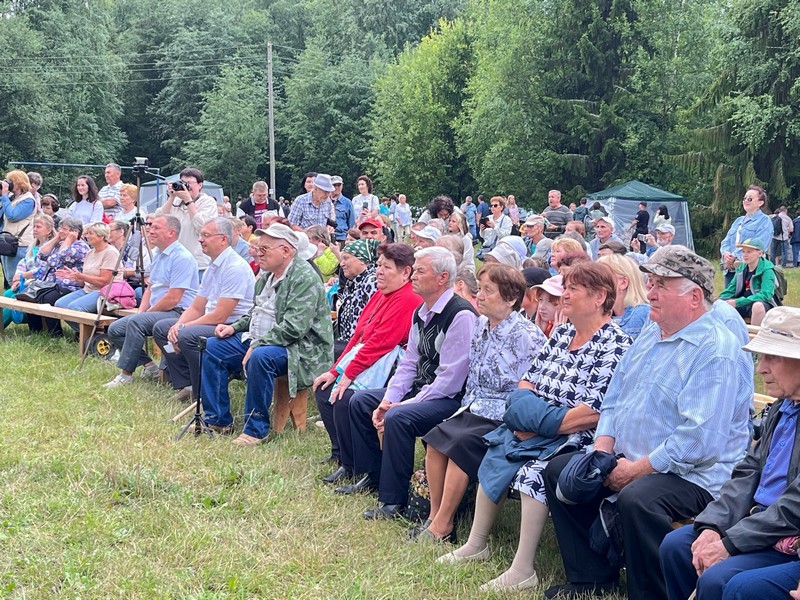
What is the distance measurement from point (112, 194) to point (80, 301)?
2.65m

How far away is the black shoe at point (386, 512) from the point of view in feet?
15.7

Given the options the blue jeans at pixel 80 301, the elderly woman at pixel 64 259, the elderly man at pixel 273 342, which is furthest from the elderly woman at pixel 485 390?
the elderly woman at pixel 64 259

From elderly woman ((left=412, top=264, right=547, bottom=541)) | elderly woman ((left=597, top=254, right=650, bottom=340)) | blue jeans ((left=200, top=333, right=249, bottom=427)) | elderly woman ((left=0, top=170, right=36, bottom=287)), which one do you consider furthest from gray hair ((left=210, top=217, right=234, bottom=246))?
elderly woman ((left=0, top=170, right=36, bottom=287))

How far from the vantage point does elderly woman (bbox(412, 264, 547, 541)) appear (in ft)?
14.5

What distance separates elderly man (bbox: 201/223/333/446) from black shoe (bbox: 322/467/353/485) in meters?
0.86

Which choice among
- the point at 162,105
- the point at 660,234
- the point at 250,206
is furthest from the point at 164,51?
the point at 660,234

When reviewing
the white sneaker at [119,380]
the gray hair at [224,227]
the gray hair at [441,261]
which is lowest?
the white sneaker at [119,380]

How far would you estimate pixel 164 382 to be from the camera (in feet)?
25.5

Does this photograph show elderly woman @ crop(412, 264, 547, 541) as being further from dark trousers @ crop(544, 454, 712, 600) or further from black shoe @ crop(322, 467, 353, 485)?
dark trousers @ crop(544, 454, 712, 600)

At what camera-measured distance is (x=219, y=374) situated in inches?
254

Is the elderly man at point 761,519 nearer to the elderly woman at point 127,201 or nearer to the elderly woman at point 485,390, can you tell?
the elderly woman at point 485,390

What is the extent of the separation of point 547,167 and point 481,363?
1032 inches

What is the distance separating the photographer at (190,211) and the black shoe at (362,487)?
4.45m

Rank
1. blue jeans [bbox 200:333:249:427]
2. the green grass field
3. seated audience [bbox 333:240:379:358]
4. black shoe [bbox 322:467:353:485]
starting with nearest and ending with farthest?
the green grass field
black shoe [bbox 322:467:353:485]
blue jeans [bbox 200:333:249:427]
seated audience [bbox 333:240:379:358]
